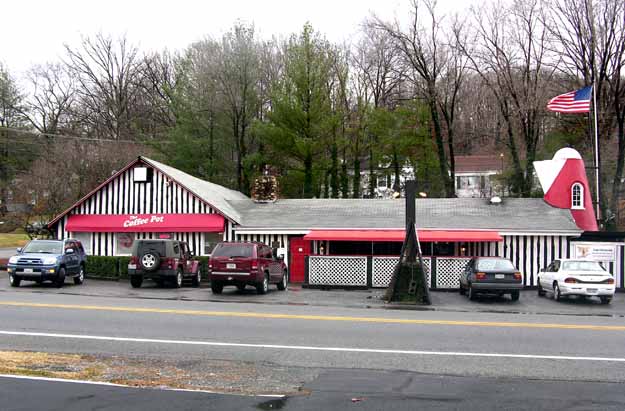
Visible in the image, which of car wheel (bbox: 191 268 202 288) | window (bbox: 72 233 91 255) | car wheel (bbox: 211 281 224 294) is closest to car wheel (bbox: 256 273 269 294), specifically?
car wheel (bbox: 211 281 224 294)

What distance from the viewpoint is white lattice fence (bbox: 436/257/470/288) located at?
2425 centimetres

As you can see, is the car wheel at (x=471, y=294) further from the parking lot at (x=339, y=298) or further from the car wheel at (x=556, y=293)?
the car wheel at (x=556, y=293)

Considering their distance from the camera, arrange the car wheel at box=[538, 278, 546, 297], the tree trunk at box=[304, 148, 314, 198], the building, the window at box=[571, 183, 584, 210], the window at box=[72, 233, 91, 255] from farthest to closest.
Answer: the tree trunk at box=[304, 148, 314, 198]
the window at box=[72, 233, 91, 255]
the window at box=[571, 183, 584, 210]
the building
the car wheel at box=[538, 278, 546, 297]

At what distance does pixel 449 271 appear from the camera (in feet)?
79.8

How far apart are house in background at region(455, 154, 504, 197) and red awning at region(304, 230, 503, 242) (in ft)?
115

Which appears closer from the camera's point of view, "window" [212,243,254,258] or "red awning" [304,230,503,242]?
"window" [212,243,254,258]

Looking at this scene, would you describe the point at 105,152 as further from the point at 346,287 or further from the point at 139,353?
the point at 139,353

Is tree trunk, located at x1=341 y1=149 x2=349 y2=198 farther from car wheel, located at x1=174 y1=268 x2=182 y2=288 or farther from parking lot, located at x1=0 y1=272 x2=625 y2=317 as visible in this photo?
car wheel, located at x1=174 y1=268 x2=182 y2=288

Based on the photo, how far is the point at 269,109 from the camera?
150ft

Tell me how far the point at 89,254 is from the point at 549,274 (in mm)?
19796

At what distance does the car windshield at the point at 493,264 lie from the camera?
20.6 meters

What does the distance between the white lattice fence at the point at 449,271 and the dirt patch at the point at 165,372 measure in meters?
15.8

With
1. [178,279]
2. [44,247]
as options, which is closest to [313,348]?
[178,279]

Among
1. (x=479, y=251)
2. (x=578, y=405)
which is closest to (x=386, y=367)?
(x=578, y=405)
